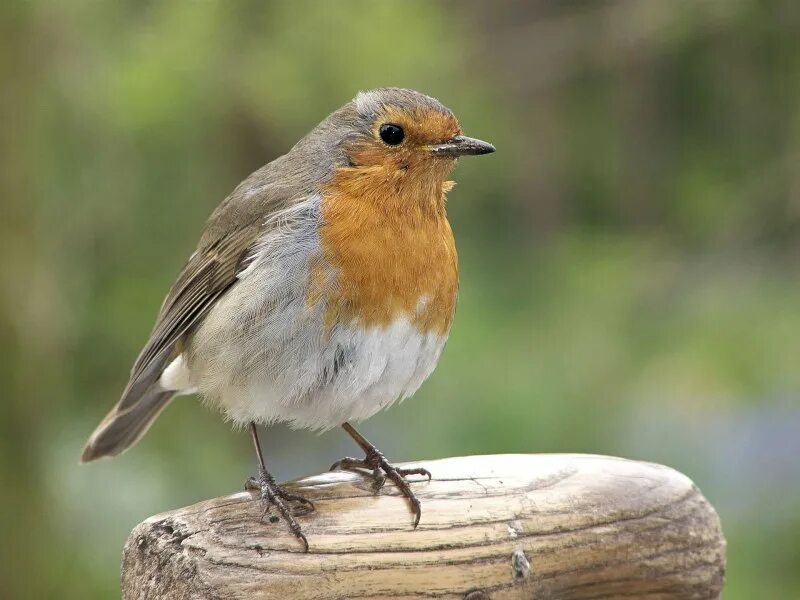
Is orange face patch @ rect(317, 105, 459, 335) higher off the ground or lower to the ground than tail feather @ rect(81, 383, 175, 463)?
higher

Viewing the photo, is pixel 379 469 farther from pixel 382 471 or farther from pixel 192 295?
pixel 192 295

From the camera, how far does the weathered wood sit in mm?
2395

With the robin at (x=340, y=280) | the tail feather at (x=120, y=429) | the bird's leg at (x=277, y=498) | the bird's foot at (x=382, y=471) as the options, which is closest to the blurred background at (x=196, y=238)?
the tail feather at (x=120, y=429)

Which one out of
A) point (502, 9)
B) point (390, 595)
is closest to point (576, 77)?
point (502, 9)

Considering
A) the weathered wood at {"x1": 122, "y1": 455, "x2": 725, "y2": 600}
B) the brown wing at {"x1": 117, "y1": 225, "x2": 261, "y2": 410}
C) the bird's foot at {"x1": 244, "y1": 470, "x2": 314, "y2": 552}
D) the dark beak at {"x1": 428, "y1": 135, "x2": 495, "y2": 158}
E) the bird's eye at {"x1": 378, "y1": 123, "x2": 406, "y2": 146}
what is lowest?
the weathered wood at {"x1": 122, "y1": 455, "x2": 725, "y2": 600}

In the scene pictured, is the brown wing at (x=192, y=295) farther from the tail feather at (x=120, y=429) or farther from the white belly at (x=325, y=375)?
the white belly at (x=325, y=375)

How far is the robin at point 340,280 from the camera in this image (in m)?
2.89

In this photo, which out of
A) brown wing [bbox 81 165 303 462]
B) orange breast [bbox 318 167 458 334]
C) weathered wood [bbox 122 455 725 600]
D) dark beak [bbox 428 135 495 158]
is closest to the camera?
weathered wood [bbox 122 455 725 600]

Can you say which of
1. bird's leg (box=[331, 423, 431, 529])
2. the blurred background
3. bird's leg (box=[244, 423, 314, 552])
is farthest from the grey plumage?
the blurred background

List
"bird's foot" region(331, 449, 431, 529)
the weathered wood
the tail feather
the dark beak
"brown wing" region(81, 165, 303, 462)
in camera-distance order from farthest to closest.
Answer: the tail feather
"brown wing" region(81, 165, 303, 462)
the dark beak
"bird's foot" region(331, 449, 431, 529)
the weathered wood

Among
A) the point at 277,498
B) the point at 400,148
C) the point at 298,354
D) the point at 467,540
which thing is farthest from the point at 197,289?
the point at 467,540

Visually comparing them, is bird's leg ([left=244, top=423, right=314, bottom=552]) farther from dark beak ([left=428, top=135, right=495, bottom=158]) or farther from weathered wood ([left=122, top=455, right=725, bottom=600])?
dark beak ([left=428, top=135, right=495, bottom=158])

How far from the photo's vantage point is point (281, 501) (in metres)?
2.56

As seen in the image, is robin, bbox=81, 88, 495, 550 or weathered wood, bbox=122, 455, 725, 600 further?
robin, bbox=81, 88, 495, 550
